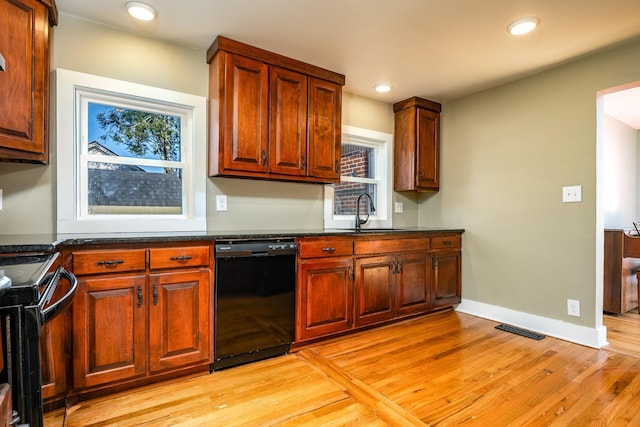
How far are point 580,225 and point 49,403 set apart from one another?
11.9ft

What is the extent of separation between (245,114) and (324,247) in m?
1.16

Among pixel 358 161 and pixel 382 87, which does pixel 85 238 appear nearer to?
pixel 358 161

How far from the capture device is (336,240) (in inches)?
105

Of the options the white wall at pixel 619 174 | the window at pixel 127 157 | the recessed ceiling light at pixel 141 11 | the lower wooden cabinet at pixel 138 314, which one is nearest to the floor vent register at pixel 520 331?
the white wall at pixel 619 174

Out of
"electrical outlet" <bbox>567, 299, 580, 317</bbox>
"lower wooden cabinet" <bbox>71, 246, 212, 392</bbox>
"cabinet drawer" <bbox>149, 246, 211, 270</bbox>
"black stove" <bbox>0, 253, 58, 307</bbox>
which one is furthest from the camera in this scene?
"electrical outlet" <bbox>567, 299, 580, 317</bbox>

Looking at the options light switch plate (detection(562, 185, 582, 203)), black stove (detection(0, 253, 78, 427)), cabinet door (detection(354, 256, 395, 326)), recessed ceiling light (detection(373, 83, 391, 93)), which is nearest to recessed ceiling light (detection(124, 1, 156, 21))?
black stove (detection(0, 253, 78, 427))

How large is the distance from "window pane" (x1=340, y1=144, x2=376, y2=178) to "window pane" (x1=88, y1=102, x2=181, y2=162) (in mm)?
1710

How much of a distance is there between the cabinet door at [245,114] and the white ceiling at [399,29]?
0.20m

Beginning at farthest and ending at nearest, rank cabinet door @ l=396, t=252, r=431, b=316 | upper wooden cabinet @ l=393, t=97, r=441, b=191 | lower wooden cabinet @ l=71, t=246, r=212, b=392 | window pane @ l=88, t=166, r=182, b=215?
upper wooden cabinet @ l=393, t=97, r=441, b=191 → cabinet door @ l=396, t=252, r=431, b=316 → window pane @ l=88, t=166, r=182, b=215 → lower wooden cabinet @ l=71, t=246, r=212, b=392

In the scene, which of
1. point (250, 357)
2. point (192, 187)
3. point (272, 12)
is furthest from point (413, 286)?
point (272, 12)

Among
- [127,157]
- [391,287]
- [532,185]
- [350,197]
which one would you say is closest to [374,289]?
[391,287]

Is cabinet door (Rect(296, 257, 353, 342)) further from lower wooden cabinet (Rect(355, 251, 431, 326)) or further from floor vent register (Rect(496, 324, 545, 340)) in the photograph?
floor vent register (Rect(496, 324, 545, 340))

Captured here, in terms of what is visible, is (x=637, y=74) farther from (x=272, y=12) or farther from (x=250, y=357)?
(x=250, y=357)

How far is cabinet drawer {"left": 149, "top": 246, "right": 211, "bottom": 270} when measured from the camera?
197 cm
